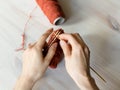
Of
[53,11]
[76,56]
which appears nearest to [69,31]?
[53,11]

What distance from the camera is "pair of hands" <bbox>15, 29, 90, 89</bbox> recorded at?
91 cm

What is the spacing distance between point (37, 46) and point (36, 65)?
0.22 ft

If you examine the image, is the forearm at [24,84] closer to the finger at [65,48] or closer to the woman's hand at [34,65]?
the woman's hand at [34,65]

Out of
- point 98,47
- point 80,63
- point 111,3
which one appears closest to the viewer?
point 80,63

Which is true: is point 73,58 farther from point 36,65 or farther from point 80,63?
point 36,65

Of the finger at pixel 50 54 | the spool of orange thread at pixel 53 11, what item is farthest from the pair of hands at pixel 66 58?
the spool of orange thread at pixel 53 11

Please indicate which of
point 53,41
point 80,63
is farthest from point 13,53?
point 80,63

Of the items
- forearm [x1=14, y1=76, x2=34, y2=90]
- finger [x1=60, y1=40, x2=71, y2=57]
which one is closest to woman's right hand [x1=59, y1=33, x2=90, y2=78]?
finger [x1=60, y1=40, x2=71, y2=57]

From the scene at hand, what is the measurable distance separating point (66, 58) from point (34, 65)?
11 cm

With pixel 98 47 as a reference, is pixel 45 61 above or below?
above

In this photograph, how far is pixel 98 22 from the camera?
113 centimetres

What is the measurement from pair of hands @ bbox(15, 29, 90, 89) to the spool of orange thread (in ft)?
0.33

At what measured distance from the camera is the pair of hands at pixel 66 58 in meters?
0.91

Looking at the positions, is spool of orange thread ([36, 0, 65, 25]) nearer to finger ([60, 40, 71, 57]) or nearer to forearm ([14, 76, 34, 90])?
finger ([60, 40, 71, 57])
